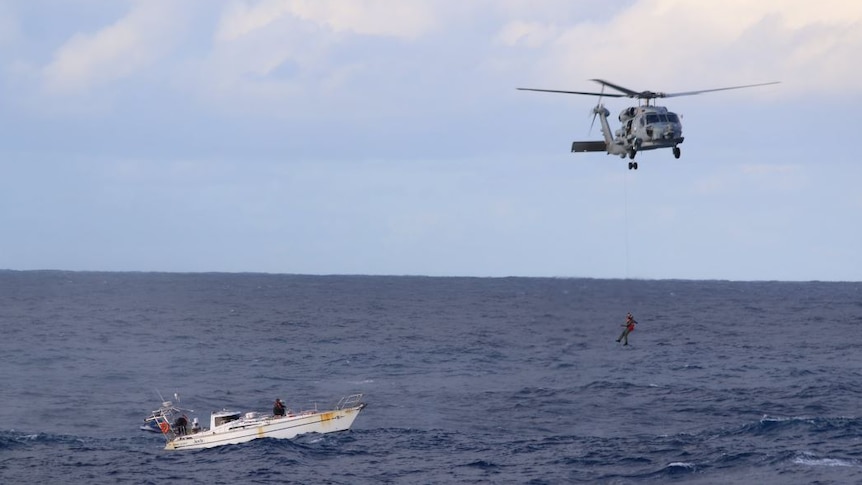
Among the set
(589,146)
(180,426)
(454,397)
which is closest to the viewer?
(180,426)

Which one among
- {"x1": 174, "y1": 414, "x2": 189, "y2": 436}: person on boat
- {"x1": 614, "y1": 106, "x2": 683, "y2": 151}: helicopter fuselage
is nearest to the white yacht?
{"x1": 174, "y1": 414, "x2": 189, "y2": 436}: person on boat

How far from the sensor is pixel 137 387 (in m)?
76.7

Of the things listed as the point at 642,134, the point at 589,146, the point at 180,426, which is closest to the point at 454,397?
the point at 180,426

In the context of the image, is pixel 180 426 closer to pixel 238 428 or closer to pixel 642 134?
pixel 238 428

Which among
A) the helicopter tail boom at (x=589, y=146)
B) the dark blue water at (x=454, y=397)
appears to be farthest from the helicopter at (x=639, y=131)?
the dark blue water at (x=454, y=397)

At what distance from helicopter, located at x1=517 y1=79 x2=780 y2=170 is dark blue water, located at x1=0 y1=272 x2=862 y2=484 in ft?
48.1

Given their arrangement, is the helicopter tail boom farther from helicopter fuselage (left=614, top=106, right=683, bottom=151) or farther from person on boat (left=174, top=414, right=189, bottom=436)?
person on boat (left=174, top=414, right=189, bottom=436)

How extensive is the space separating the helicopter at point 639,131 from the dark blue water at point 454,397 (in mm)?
14650

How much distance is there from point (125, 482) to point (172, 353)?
5222 centimetres

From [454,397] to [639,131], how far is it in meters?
25.1

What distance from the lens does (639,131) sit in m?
52.6

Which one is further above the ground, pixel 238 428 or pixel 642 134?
pixel 642 134

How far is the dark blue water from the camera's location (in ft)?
165

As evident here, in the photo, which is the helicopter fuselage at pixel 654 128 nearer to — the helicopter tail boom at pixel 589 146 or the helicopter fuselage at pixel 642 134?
the helicopter fuselage at pixel 642 134
